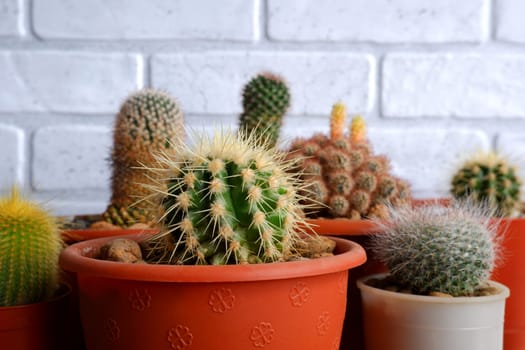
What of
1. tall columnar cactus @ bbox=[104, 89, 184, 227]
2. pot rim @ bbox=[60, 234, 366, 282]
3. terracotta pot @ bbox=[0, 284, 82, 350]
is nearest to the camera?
pot rim @ bbox=[60, 234, 366, 282]

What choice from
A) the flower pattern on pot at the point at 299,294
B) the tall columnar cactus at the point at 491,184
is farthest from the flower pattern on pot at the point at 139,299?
the tall columnar cactus at the point at 491,184

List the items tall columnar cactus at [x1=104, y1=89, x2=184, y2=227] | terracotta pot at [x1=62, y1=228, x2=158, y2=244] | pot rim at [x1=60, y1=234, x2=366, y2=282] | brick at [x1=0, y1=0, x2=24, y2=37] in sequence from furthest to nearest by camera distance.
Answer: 1. brick at [x1=0, y1=0, x2=24, y2=37]
2. tall columnar cactus at [x1=104, y1=89, x2=184, y2=227]
3. terracotta pot at [x1=62, y1=228, x2=158, y2=244]
4. pot rim at [x1=60, y1=234, x2=366, y2=282]

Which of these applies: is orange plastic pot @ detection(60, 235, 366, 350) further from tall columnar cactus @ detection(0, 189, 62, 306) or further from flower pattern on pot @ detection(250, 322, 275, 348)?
tall columnar cactus @ detection(0, 189, 62, 306)

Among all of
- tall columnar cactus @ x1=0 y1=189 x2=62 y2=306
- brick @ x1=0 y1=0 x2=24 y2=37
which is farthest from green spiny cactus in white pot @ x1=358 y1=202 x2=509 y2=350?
brick @ x1=0 y1=0 x2=24 y2=37

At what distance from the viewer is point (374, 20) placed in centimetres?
119

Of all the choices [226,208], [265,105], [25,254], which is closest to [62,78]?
[265,105]

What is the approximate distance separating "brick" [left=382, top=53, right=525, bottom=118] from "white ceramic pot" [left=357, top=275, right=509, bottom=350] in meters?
0.62

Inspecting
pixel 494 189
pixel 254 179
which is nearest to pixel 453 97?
pixel 494 189

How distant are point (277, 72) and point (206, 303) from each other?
0.74m

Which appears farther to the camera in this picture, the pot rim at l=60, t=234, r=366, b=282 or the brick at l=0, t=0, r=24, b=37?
the brick at l=0, t=0, r=24, b=37

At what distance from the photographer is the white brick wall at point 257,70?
3.85 feet

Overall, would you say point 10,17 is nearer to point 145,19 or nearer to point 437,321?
point 145,19

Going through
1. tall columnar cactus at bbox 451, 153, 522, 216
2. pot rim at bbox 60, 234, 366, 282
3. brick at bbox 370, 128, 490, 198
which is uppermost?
brick at bbox 370, 128, 490, 198

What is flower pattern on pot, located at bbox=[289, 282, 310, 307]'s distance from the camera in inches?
20.8
